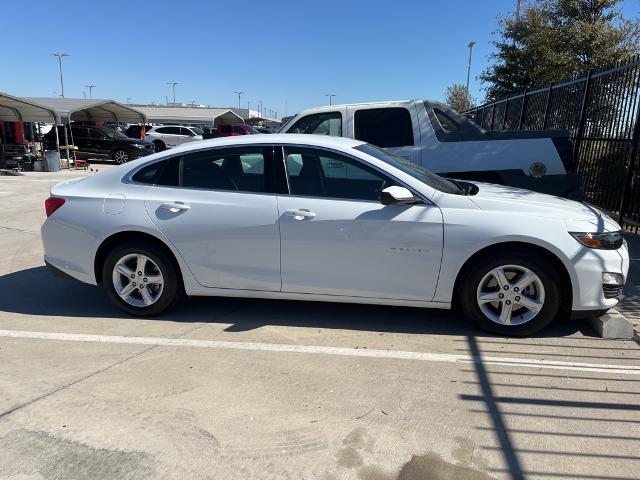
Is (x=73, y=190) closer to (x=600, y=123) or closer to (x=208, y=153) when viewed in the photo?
(x=208, y=153)

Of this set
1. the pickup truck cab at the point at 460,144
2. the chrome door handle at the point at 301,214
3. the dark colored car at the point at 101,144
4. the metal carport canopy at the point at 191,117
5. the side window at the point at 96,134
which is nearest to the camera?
the chrome door handle at the point at 301,214

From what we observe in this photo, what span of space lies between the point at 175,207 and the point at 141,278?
28.3 inches

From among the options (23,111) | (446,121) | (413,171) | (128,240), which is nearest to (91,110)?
(23,111)

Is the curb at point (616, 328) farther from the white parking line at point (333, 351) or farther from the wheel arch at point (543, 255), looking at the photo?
the white parking line at point (333, 351)

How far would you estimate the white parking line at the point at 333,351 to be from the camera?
12.3 feet

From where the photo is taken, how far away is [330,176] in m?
4.37

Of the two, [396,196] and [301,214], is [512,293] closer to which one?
[396,196]

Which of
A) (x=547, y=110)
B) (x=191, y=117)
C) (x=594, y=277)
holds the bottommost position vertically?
(x=594, y=277)

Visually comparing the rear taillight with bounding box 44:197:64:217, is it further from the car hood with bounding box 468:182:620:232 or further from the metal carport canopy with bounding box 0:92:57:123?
the metal carport canopy with bounding box 0:92:57:123

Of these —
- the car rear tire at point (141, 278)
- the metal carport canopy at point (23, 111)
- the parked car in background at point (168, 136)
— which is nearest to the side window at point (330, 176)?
the car rear tire at point (141, 278)

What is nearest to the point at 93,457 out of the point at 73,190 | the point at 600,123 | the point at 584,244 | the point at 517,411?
the point at 517,411

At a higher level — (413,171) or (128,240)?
(413,171)

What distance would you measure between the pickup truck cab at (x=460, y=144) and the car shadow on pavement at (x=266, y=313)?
Answer: 8.00 ft

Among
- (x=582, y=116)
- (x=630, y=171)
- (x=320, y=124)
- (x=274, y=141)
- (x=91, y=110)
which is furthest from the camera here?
(x=91, y=110)
